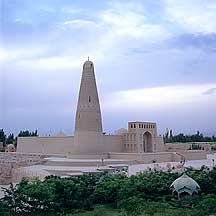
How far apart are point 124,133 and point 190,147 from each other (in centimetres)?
997

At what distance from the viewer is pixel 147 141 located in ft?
103

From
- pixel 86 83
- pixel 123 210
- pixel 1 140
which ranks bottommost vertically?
pixel 123 210

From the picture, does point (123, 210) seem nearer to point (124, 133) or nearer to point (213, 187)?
point (213, 187)

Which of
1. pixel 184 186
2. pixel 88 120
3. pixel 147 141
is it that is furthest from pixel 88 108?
pixel 184 186

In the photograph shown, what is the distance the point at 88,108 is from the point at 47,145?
5.75 metres

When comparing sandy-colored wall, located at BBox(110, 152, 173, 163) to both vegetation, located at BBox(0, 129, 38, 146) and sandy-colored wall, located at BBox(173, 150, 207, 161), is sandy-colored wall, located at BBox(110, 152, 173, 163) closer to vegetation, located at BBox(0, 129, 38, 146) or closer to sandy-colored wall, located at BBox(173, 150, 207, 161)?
sandy-colored wall, located at BBox(173, 150, 207, 161)

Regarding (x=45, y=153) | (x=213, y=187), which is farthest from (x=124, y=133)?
(x=213, y=187)

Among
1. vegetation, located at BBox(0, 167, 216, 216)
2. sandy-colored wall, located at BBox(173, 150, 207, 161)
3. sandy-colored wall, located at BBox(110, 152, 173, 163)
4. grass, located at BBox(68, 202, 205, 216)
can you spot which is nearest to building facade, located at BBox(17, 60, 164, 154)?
sandy-colored wall, located at BBox(110, 152, 173, 163)

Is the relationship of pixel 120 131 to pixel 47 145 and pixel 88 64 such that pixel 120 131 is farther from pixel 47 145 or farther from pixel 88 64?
pixel 88 64

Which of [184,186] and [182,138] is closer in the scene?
[184,186]

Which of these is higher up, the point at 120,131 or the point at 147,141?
the point at 120,131

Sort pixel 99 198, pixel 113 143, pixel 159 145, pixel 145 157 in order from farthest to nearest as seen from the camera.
→ 1. pixel 159 145
2. pixel 113 143
3. pixel 145 157
4. pixel 99 198

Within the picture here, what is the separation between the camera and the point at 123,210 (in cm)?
1202

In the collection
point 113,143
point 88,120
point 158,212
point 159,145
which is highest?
point 88,120
